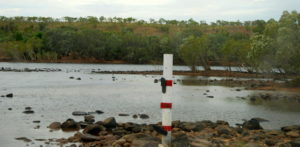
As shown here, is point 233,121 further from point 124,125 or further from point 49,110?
point 49,110

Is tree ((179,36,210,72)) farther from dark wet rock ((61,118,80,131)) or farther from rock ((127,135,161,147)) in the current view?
rock ((127,135,161,147))

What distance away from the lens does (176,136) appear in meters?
15.4

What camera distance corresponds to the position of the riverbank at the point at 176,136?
15266 millimetres

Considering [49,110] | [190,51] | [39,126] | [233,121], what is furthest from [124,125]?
[190,51]

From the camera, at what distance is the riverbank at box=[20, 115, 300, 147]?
15.3 meters

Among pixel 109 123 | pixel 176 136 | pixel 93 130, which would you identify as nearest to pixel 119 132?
pixel 93 130

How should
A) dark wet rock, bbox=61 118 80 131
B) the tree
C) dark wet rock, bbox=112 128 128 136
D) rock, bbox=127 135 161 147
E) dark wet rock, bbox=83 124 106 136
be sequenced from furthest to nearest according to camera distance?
the tree, dark wet rock, bbox=61 118 80 131, dark wet rock, bbox=83 124 106 136, dark wet rock, bbox=112 128 128 136, rock, bbox=127 135 161 147

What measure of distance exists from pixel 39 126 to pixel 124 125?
4577 mm

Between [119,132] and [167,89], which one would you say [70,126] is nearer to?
[119,132]

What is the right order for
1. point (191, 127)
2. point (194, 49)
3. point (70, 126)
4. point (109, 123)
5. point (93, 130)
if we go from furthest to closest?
point (194, 49)
point (70, 126)
point (109, 123)
point (191, 127)
point (93, 130)

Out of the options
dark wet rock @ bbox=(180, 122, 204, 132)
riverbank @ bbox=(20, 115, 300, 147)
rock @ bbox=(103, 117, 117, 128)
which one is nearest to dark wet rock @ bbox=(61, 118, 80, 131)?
riverbank @ bbox=(20, 115, 300, 147)

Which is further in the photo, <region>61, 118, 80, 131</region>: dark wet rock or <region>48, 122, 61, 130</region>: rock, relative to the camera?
<region>48, 122, 61, 130</region>: rock

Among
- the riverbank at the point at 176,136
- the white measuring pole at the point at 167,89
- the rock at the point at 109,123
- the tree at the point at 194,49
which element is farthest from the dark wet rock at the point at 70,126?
the tree at the point at 194,49

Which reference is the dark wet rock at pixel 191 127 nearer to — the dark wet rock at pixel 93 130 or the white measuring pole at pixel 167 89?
the dark wet rock at pixel 93 130
